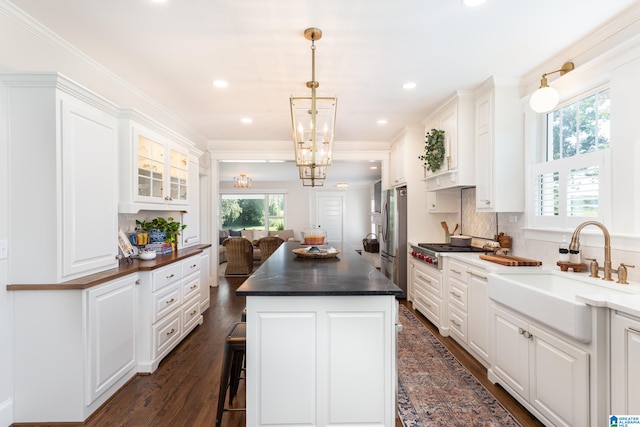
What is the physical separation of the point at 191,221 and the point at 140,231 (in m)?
0.95

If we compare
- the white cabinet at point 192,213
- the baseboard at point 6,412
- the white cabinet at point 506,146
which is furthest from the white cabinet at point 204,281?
the white cabinet at point 506,146

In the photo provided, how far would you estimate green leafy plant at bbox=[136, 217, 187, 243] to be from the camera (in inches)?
129

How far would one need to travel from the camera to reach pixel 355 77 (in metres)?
3.00

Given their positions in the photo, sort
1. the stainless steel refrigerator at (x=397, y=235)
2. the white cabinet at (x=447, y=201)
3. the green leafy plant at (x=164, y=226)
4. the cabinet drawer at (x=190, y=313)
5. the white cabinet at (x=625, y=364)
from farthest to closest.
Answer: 1. the stainless steel refrigerator at (x=397, y=235)
2. the white cabinet at (x=447, y=201)
3. the cabinet drawer at (x=190, y=313)
4. the green leafy plant at (x=164, y=226)
5. the white cabinet at (x=625, y=364)

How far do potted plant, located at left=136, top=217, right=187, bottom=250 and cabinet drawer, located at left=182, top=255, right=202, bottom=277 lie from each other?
25 cm

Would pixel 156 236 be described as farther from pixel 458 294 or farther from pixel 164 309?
pixel 458 294

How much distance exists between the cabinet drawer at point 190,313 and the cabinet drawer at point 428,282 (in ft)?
9.22

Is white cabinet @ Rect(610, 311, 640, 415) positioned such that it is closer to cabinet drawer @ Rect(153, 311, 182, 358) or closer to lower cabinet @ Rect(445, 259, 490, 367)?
lower cabinet @ Rect(445, 259, 490, 367)

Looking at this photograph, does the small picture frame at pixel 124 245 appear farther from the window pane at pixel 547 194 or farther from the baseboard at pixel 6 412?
the window pane at pixel 547 194

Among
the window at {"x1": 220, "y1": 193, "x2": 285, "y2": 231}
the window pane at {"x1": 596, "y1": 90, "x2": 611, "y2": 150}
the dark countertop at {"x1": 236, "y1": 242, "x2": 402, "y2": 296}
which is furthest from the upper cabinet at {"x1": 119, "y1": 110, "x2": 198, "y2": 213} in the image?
the window at {"x1": 220, "y1": 193, "x2": 285, "y2": 231}

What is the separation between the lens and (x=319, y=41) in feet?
7.77

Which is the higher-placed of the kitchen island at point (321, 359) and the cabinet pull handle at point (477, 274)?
the cabinet pull handle at point (477, 274)

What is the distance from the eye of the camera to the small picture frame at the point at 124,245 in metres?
2.85

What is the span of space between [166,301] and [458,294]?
2.84 m
